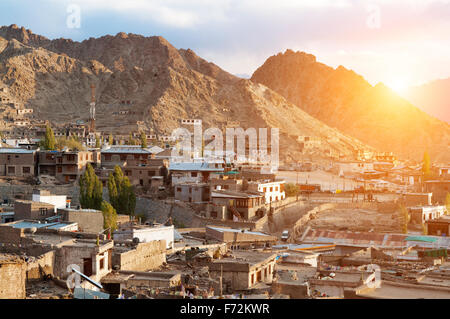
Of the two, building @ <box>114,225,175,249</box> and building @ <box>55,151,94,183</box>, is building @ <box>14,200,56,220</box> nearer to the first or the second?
building @ <box>114,225,175,249</box>

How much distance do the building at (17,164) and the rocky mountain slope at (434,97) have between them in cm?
9965

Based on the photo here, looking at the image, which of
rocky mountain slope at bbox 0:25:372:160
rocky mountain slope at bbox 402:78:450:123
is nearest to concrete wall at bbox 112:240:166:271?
rocky mountain slope at bbox 0:25:372:160

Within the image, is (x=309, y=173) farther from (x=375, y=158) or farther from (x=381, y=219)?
(x=381, y=219)

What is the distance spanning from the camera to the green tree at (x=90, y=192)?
111 feet

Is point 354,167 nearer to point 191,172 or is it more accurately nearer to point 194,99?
point 194,99

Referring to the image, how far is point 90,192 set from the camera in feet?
112

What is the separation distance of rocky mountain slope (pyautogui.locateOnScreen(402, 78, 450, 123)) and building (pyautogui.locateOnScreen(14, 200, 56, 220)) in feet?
369

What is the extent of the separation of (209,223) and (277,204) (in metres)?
6.81

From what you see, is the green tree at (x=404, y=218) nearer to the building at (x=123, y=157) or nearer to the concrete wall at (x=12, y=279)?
the building at (x=123, y=157)

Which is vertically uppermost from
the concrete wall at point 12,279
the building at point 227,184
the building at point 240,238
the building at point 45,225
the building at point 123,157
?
the building at point 123,157

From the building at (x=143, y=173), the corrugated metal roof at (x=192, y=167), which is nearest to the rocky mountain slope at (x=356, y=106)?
the corrugated metal roof at (x=192, y=167)

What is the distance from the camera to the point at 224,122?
93000mm
